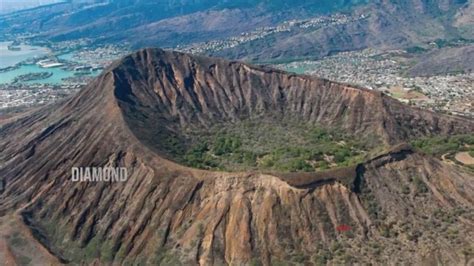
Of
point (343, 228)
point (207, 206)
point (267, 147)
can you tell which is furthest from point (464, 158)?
point (207, 206)

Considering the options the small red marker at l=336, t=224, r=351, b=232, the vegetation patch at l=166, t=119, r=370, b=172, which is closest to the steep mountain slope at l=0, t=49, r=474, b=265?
the small red marker at l=336, t=224, r=351, b=232

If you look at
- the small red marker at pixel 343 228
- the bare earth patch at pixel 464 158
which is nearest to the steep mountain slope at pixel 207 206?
the small red marker at pixel 343 228

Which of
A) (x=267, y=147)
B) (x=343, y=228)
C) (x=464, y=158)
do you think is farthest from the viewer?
(x=267, y=147)

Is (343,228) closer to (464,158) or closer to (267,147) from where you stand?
(267,147)

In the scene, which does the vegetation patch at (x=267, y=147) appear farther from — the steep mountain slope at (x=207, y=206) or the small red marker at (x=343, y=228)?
the small red marker at (x=343, y=228)

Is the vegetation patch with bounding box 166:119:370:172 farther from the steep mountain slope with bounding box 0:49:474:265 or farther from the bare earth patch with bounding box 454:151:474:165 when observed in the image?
the bare earth patch with bounding box 454:151:474:165

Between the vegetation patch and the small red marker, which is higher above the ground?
the small red marker
